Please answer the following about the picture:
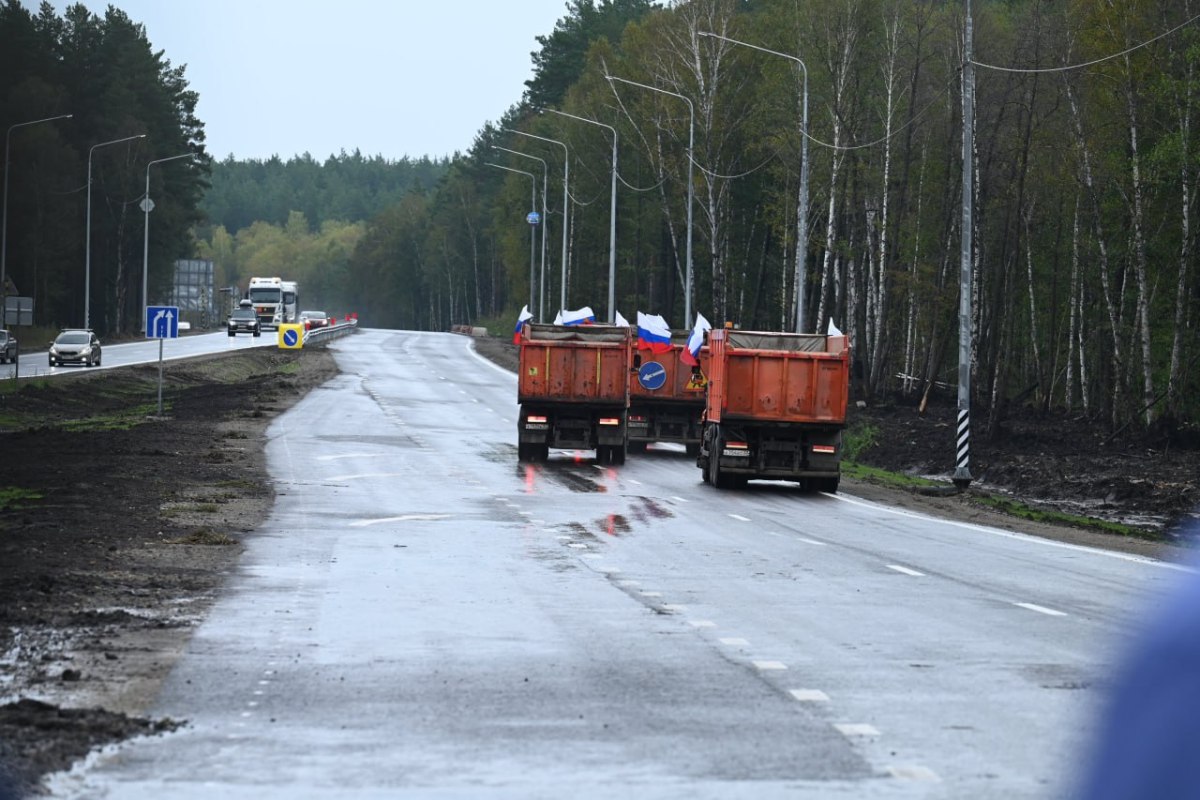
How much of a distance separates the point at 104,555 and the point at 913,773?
11613mm

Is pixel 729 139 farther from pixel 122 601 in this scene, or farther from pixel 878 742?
pixel 878 742

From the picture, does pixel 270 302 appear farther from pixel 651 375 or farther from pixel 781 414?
pixel 781 414

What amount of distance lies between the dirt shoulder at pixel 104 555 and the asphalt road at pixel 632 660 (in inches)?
13.9

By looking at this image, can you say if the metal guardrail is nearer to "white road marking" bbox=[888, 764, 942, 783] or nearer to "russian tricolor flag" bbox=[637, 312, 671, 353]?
"russian tricolor flag" bbox=[637, 312, 671, 353]

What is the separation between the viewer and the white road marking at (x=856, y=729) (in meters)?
8.93

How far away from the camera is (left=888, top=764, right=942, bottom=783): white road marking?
7793 millimetres

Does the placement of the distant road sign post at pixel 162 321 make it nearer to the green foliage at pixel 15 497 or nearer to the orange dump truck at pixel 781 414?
the orange dump truck at pixel 781 414

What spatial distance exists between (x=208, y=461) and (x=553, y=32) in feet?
331

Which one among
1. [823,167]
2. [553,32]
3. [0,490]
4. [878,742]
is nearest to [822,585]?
[878,742]

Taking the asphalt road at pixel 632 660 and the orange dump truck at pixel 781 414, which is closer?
the asphalt road at pixel 632 660

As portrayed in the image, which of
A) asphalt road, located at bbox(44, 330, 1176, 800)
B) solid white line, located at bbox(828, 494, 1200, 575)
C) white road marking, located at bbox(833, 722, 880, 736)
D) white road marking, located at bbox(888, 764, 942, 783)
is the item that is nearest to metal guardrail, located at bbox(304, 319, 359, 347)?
solid white line, located at bbox(828, 494, 1200, 575)

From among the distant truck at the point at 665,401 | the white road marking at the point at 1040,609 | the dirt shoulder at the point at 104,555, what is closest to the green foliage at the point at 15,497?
the dirt shoulder at the point at 104,555

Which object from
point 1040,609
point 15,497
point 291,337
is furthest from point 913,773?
point 291,337

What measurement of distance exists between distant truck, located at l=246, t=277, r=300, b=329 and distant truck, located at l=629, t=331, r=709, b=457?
82.1 metres
